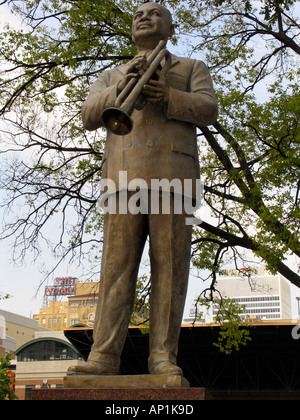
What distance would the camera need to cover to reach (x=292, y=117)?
1330cm

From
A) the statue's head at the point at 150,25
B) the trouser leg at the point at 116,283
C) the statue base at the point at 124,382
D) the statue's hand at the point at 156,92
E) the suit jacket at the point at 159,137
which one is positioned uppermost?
the statue's head at the point at 150,25

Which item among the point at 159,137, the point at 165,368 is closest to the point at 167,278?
the point at 165,368

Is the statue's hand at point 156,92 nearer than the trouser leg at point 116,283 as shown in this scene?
No

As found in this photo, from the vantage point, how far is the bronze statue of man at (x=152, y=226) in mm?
4285

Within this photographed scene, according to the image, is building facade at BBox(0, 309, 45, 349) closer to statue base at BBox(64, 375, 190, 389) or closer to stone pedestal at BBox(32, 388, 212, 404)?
statue base at BBox(64, 375, 190, 389)

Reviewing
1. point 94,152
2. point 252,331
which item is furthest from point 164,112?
point 252,331

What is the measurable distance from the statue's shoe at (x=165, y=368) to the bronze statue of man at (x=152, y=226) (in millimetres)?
14

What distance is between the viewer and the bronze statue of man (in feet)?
14.1

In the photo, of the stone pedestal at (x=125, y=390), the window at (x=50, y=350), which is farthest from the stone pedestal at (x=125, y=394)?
the window at (x=50, y=350)

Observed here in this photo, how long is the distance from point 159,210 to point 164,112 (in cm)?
76

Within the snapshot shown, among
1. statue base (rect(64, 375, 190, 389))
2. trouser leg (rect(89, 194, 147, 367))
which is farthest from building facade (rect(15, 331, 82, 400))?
statue base (rect(64, 375, 190, 389))

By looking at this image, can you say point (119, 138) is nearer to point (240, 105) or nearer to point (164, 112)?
point (164, 112)

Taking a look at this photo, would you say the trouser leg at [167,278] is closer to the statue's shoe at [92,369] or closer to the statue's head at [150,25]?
the statue's shoe at [92,369]

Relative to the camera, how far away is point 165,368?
4.03 meters
